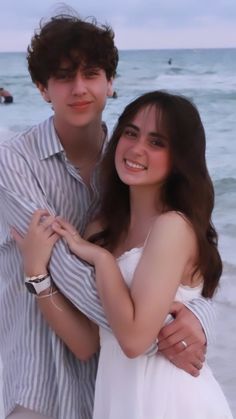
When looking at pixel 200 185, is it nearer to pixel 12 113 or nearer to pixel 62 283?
pixel 62 283

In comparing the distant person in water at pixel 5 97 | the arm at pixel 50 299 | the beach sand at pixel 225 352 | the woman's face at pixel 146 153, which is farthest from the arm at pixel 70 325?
the distant person in water at pixel 5 97

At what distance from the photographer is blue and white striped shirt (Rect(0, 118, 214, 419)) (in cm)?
182

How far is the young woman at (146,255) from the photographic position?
5.41 ft

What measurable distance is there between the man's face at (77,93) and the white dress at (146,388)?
356 millimetres

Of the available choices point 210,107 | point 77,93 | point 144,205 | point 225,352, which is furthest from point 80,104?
point 210,107

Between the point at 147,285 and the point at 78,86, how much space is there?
51 centimetres

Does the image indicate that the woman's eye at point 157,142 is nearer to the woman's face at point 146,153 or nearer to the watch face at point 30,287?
the woman's face at point 146,153

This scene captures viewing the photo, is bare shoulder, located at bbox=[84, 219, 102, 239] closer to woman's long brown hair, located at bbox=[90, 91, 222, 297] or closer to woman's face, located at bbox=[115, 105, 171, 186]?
woman's long brown hair, located at bbox=[90, 91, 222, 297]

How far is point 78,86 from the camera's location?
1.82 m

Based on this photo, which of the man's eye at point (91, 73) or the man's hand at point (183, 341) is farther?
the man's eye at point (91, 73)

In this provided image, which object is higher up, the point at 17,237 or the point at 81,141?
the point at 81,141

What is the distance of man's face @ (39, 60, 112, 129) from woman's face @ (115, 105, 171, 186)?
0.42ft

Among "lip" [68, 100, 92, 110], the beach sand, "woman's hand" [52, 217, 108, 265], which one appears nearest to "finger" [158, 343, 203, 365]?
"woman's hand" [52, 217, 108, 265]

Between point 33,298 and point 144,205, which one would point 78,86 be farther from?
point 33,298
